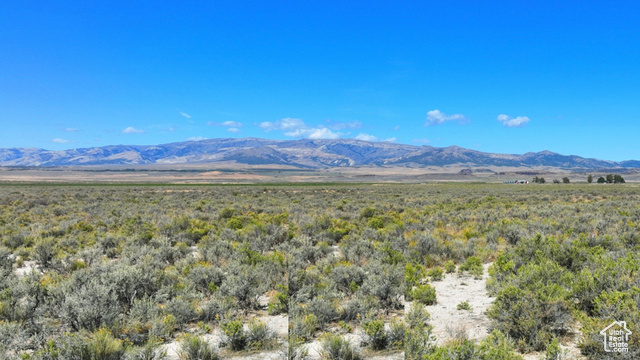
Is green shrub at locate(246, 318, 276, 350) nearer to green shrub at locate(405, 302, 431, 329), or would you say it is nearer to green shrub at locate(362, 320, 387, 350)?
green shrub at locate(362, 320, 387, 350)

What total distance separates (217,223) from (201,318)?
12.6 metres

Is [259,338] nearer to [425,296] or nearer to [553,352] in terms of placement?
[425,296]

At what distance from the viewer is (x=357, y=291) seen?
25.4ft

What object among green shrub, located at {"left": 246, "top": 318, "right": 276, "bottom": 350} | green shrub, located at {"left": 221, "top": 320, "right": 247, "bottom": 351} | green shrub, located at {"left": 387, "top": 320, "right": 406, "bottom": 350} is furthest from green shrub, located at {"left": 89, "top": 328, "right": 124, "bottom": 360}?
green shrub, located at {"left": 387, "top": 320, "right": 406, "bottom": 350}

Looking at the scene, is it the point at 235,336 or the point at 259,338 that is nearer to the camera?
the point at 235,336

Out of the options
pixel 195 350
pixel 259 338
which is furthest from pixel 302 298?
pixel 195 350

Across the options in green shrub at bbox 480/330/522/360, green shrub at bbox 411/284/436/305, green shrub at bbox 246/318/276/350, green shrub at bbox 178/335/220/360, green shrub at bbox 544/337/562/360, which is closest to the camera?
green shrub at bbox 480/330/522/360

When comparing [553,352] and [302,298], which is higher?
[553,352]

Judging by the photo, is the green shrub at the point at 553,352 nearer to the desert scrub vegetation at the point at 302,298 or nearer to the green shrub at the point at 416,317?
the desert scrub vegetation at the point at 302,298

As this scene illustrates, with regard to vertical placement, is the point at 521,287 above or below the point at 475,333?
above

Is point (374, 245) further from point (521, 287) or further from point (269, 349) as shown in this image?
point (269, 349)

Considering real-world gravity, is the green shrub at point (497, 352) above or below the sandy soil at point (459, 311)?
above

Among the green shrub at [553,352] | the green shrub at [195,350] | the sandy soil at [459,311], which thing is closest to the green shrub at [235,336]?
the green shrub at [195,350]

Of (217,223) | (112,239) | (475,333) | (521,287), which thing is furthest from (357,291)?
(217,223)
